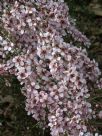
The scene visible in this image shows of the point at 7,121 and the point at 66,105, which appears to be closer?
the point at 66,105

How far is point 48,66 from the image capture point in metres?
3.60

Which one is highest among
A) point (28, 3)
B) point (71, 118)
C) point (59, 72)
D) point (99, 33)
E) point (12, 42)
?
point (99, 33)

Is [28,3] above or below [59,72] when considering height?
above

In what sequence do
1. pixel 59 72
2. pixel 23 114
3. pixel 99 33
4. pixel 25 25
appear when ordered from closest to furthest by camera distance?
pixel 59 72 → pixel 25 25 → pixel 23 114 → pixel 99 33

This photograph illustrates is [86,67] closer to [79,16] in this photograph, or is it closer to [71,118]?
[71,118]

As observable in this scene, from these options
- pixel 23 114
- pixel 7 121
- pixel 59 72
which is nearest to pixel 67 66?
pixel 59 72

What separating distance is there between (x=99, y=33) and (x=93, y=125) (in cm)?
208

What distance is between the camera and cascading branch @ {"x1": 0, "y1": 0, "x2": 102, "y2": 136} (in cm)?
341

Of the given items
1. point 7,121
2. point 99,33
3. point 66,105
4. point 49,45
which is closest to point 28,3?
point 49,45

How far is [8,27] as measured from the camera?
3.74 metres

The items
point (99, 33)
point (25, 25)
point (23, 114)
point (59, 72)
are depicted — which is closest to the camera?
point (59, 72)

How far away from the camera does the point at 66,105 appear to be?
3480mm

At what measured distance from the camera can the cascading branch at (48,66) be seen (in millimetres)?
3414

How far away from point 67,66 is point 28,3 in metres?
0.64
